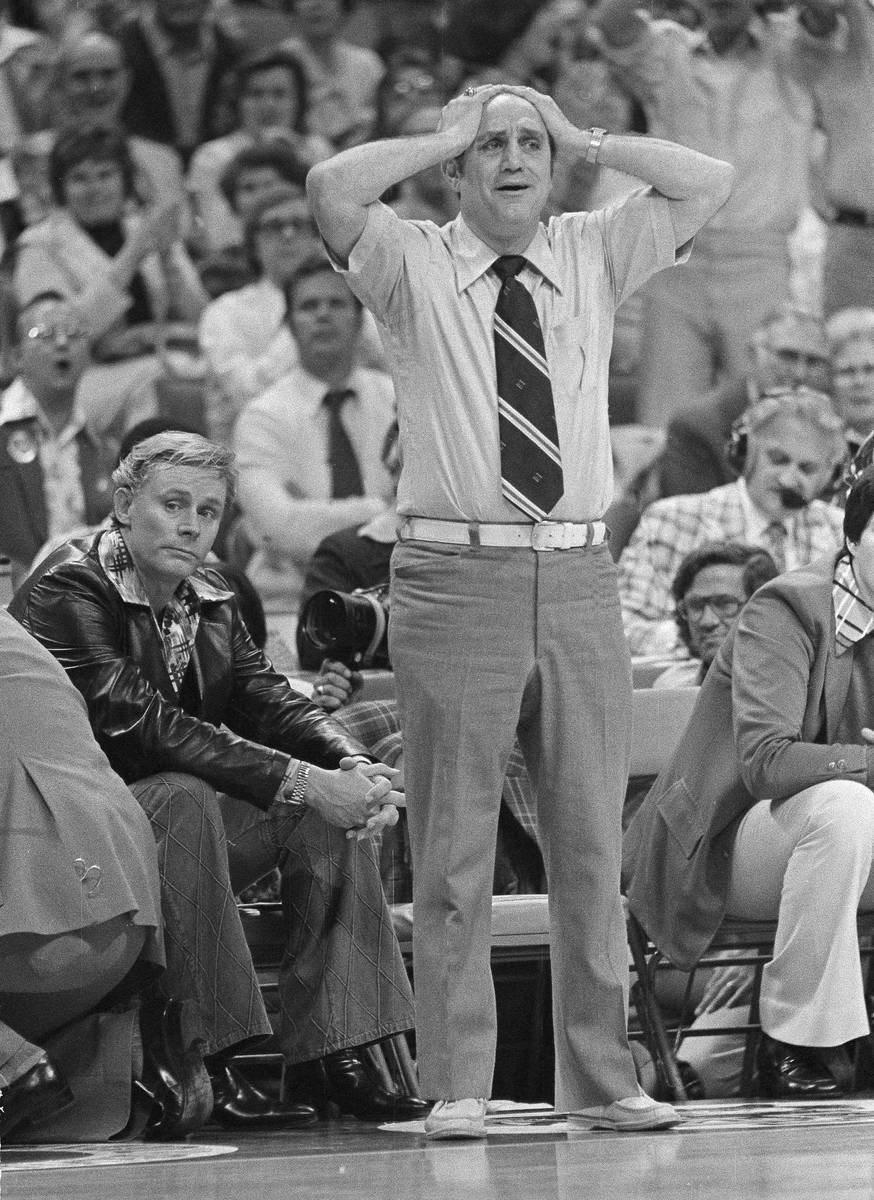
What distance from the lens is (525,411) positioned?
288cm

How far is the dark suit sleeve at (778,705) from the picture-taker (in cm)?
327

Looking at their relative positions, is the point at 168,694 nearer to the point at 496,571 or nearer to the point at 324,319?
the point at 496,571

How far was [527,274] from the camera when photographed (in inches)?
118

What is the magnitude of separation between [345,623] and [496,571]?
0.86 m

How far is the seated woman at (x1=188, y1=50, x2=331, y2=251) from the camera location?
283 inches

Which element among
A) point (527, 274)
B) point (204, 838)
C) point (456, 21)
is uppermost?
point (456, 21)

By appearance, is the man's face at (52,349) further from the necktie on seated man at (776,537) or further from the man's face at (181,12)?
the necktie on seated man at (776,537)

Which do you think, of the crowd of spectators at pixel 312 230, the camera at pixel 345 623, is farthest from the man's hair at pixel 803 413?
the camera at pixel 345 623

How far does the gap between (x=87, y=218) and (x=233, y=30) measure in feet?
2.96

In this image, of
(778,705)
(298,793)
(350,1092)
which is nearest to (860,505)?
(778,705)

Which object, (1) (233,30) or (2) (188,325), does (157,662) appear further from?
(1) (233,30)

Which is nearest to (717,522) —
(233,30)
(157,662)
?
(157,662)

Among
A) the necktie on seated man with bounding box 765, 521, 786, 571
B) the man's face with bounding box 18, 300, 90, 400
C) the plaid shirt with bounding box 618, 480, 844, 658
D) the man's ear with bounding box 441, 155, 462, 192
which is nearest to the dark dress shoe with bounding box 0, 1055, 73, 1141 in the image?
the man's ear with bounding box 441, 155, 462, 192

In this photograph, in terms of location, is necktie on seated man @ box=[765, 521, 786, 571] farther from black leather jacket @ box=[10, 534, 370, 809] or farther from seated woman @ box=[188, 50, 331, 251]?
seated woman @ box=[188, 50, 331, 251]
